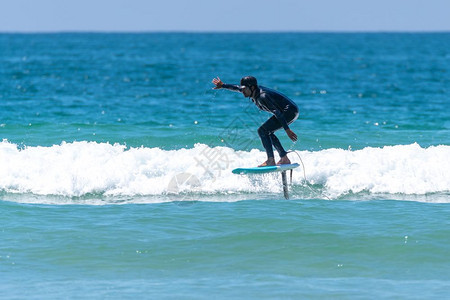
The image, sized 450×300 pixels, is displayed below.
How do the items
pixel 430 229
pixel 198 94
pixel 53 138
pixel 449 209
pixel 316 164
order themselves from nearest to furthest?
pixel 430 229
pixel 449 209
pixel 316 164
pixel 53 138
pixel 198 94

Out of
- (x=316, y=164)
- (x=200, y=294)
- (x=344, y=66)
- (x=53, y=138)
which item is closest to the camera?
(x=200, y=294)

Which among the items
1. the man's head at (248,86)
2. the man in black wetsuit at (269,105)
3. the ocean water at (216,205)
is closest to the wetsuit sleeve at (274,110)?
the man in black wetsuit at (269,105)

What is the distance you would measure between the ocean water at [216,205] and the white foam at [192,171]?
0.14ft

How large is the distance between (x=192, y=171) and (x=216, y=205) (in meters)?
2.75

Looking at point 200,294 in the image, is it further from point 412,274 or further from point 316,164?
point 316,164

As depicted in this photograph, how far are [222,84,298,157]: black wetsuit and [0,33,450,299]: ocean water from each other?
1.39 metres

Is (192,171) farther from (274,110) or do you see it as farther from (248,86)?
(248,86)

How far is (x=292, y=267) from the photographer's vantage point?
973 cm

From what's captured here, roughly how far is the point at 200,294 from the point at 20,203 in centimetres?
576

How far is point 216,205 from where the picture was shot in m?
13.0

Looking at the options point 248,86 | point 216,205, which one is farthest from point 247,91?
point 216,205

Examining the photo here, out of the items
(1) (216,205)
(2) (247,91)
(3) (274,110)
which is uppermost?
(2) (247,91)

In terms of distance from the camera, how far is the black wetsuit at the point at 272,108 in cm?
1121

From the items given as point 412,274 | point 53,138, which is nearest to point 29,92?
point 53,138
